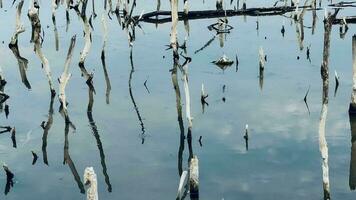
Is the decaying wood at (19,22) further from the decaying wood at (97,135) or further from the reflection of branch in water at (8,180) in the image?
the reflection of branch in water at (8,180)

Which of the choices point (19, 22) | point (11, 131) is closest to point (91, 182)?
point (11, 131)

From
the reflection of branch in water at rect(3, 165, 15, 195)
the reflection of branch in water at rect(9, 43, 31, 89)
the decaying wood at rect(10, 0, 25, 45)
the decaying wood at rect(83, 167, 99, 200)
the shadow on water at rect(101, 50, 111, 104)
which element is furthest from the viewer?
the reflection of branch in water at rect(9, 43, 31, 89)

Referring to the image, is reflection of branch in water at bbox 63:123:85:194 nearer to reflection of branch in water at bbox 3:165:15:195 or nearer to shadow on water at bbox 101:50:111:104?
reflection of branch in water at bbox 3:165:15:195

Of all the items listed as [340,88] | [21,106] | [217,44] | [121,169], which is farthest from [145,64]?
[121,169]

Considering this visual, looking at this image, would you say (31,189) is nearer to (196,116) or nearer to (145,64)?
(196,116)

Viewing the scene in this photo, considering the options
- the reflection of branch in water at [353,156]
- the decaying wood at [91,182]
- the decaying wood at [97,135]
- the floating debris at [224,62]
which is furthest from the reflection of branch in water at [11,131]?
the floating debris at [224,62]

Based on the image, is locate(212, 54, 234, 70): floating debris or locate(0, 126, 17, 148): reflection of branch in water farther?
locate(212, 54, 234, 70): floating debris

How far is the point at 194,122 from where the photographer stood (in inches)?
755

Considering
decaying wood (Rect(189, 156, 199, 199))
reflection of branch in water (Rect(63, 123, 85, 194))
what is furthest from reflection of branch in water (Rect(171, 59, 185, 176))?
reflection of branch in water (Rect(63, 123, 85, 194))

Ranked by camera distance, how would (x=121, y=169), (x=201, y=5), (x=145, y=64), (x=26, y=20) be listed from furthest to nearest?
(x=201, y=5) < (x=26, y=20) < (x=145, y=64) < (x=121, y=169)

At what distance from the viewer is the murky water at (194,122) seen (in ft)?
50.2

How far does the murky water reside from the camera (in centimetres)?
1529

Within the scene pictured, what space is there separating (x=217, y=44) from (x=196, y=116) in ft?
30.0

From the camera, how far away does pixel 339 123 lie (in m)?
18.7
